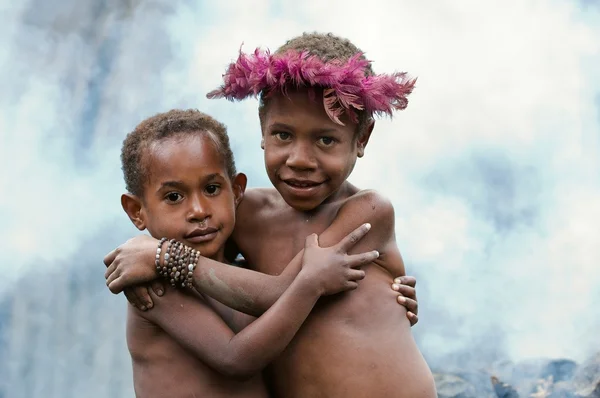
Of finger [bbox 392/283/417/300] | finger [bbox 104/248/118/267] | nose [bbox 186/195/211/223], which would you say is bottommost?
finger [bbox 392/283/417/300]

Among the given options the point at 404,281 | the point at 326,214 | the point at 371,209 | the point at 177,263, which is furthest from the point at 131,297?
the point at 404,281

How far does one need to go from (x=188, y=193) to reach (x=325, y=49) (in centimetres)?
58

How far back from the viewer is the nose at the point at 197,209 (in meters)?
2.29

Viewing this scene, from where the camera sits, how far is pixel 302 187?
2.36 m

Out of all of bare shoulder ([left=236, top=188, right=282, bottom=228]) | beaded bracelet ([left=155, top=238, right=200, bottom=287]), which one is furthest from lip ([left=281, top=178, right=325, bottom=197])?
Result: beaded bracelet ([left=155, top=238, right=200, bottom=287])

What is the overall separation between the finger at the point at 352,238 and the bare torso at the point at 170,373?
19.1 inches

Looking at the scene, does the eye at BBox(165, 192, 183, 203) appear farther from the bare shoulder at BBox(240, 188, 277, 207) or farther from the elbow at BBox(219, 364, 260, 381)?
the elbow at BBox(219, 364, 260, 381)

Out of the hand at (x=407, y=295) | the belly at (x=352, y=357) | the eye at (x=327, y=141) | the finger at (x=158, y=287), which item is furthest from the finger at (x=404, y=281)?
the finger at (x=158, y=287)

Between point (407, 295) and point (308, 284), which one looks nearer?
point (308, 284)

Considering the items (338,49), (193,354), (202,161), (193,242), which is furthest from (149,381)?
(338,49)

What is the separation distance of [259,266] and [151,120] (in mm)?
559

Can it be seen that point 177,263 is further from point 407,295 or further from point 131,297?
point 407,295

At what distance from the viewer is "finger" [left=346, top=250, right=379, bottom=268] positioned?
232 cm

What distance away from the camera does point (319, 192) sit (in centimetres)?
238
